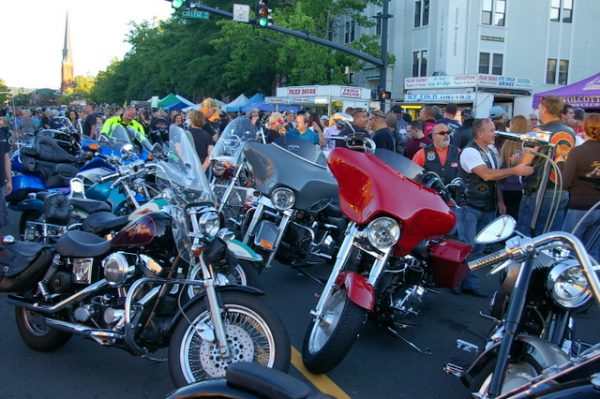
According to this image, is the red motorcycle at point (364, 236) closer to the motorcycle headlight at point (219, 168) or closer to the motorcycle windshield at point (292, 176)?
the motorcycle windshield at point (292, 176)

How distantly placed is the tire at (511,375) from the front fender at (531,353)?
3cm

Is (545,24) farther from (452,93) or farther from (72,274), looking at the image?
(72,274)

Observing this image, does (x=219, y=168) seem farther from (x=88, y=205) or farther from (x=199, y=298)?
(x=199, y=298)

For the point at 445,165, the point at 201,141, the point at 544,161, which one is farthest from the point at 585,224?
the point at 201,141

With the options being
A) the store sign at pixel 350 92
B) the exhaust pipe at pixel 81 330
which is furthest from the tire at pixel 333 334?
the store sign at pixel 350 92

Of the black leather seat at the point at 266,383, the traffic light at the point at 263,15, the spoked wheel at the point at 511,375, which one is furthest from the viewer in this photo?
the traffic light at the point at 263,15

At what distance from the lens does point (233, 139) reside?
24.7 feet

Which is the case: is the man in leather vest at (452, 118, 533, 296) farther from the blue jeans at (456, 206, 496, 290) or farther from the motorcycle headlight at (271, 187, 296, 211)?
the motorcycle headlight at (271, 187, 296, 211)

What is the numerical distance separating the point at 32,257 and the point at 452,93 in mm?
27078

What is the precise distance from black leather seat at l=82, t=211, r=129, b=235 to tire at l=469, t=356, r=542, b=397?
2617 mm

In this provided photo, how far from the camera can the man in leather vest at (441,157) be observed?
658cm

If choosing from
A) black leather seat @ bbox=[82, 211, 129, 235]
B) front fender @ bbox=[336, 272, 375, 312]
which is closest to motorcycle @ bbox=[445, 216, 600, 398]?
front fender @ bbox=[336, 272, 375, 312]

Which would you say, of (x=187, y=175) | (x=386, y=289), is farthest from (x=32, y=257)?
(x=386, y=289)

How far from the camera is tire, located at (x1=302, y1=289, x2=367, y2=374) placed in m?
3.84
